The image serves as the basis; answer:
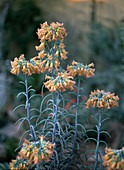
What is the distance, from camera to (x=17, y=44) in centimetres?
350

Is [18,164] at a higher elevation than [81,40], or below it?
below

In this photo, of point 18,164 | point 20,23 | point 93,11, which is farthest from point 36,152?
point 20,23

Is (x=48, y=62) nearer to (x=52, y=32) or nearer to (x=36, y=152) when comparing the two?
(x=52, y=32)

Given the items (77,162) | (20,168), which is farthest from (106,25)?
(20,168)

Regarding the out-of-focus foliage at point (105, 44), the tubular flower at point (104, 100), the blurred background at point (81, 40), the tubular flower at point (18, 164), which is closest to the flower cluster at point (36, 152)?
the tubular flower at point (18, 164)

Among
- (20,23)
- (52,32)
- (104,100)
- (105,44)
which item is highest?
(20,23)

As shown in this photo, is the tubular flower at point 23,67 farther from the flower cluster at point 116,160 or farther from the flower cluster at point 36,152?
the flower cluster at point 116,160

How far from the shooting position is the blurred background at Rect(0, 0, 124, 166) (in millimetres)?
2328

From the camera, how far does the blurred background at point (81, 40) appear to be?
2328 millimetres

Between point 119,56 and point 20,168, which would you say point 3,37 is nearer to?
point 119,56

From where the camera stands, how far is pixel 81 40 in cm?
292

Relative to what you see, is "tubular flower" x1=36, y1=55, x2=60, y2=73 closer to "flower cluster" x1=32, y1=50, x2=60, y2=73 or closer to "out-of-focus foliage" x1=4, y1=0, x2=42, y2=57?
"flower cluster" x1=32, y1=50, x2=60, y2=73

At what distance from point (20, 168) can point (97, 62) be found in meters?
2.42

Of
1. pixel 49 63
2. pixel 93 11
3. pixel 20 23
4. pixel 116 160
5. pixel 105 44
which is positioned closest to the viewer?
pixel 116 160
